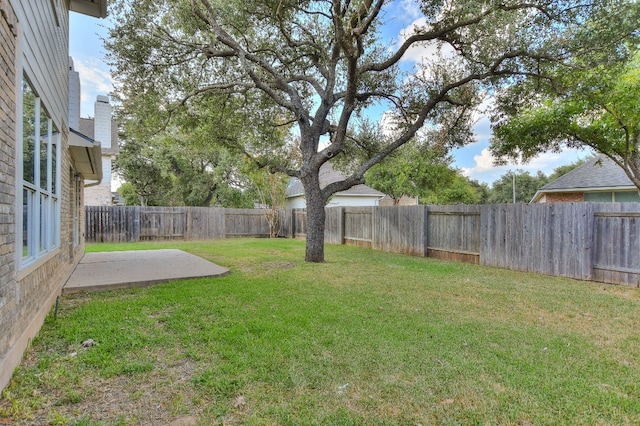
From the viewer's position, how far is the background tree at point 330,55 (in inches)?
283

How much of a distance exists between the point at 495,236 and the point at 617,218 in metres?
2.40

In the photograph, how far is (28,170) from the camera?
325 cm

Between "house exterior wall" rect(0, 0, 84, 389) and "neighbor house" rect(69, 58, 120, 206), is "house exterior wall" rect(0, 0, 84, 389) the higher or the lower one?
the lower one

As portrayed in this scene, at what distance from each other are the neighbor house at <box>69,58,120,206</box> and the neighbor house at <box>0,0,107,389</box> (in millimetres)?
1910

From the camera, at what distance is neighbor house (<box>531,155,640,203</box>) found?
14.2 metres

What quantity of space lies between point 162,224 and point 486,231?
13329 mm

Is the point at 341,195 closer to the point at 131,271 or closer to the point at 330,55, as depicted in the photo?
the point at 330,55

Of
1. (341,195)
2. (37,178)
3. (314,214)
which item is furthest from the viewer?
(341,195)

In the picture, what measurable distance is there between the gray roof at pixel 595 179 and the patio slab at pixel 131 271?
15164 mm

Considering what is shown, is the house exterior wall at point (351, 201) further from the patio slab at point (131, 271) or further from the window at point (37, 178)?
the window at point (37, 178)

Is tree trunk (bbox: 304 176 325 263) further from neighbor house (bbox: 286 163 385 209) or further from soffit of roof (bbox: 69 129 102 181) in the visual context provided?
neighbor house (bbox: 286 163 385 209)

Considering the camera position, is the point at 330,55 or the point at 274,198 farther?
the point at 274,198

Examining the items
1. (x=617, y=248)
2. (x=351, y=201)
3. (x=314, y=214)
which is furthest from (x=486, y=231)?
(x=351, y=201)

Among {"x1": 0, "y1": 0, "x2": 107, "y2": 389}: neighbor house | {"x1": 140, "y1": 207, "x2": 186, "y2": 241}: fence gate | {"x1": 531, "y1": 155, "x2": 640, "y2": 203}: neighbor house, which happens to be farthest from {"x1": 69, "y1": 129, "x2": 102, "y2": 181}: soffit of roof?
{"x1": 531, "y1": 155, "x2": 640, "y2": 203}: neighbor house
